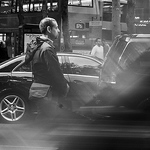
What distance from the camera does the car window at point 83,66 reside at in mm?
7934

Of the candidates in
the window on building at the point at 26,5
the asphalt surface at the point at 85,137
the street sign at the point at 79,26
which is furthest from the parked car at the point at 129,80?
the window on building at the point at 26,5

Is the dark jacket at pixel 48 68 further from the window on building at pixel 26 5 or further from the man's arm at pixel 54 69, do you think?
the window on building at pixel 26 5

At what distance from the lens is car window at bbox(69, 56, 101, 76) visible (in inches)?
312

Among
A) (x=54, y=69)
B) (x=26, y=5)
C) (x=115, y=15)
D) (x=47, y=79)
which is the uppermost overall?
(x=26, y=5)

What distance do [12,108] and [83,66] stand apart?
64.0 inches

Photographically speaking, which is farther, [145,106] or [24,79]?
[24,79]

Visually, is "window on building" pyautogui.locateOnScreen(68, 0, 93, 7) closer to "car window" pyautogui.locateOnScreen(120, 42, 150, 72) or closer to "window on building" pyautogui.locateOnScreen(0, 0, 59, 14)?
"window on building" pyautogui.locateOnScreen(0, 0, 59, 14)

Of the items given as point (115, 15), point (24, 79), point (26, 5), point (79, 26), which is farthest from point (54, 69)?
point (26, 5)

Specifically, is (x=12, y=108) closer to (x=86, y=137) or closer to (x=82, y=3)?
(x=86, y=137)

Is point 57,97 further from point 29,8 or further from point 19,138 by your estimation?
point 29,8

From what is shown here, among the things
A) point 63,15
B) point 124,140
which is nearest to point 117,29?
point 63,15

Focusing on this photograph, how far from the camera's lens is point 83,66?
8016 mm

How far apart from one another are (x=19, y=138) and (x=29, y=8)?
24.6 metres

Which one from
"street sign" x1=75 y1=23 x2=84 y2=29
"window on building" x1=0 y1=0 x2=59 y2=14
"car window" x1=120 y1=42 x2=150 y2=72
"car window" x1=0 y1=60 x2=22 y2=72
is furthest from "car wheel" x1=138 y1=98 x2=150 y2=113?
"window on building" x1=0 y1=0 x2=59 y2=14
